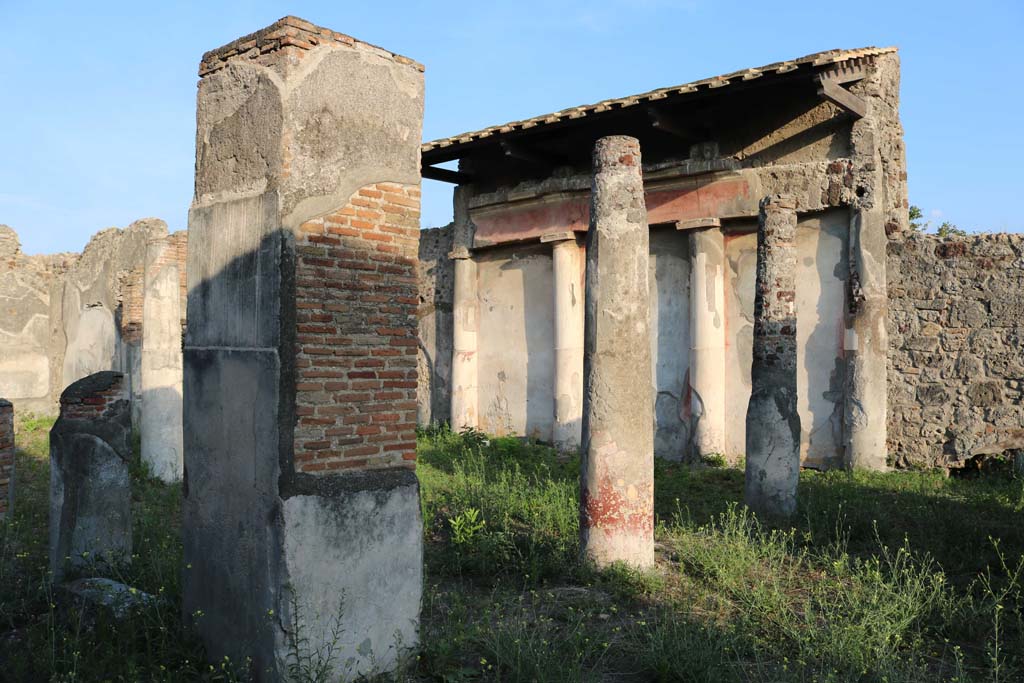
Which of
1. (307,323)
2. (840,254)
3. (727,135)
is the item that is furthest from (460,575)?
(727,135)

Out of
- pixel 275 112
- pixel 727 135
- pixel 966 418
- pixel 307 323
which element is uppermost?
pixel 727 135

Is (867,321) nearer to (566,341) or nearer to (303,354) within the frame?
(566,341)

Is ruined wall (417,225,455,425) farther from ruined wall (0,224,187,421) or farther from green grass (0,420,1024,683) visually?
ruined wall (0,224,187,421)

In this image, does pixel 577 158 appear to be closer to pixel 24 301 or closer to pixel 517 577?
pixel 517 577

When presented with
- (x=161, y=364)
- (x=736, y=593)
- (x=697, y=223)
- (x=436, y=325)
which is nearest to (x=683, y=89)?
(x=697, y=223)

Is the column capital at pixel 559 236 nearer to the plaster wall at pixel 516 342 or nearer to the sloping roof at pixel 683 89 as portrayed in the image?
the plaster wall at pixel 516 342

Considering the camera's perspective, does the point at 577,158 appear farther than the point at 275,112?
Yes

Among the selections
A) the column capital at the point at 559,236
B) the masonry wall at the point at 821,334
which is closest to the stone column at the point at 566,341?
the column capital at the point at 559,236

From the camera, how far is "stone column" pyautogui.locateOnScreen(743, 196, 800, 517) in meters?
6.43

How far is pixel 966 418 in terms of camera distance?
8.24 metres

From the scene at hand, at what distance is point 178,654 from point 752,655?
2702 millimetres

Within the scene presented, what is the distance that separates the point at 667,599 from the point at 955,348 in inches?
214

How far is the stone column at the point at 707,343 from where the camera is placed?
9.23 meters

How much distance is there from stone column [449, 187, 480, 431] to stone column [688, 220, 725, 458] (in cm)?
345
